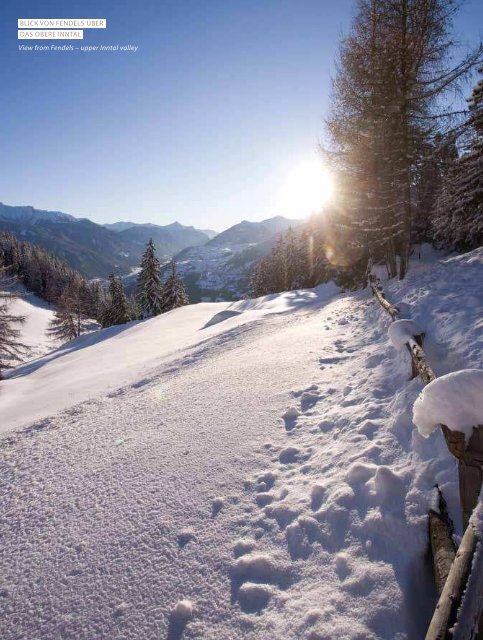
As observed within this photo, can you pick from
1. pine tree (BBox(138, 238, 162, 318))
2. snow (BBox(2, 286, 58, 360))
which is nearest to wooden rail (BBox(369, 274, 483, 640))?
pine tree (BBox(138, 238, 162, 318))

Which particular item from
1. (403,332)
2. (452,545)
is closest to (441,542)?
(452,545)

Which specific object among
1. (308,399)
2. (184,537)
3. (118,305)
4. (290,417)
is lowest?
(184,537)

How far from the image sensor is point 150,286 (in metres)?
42.1

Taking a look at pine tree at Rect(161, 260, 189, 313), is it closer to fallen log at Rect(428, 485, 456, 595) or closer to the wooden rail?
fallen log at Rect(428, 485, 456, 595)

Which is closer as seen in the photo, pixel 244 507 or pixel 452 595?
pixel 452 595

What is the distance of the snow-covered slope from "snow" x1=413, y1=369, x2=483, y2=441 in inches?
48.2

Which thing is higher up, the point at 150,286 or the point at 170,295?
the point at 150,286

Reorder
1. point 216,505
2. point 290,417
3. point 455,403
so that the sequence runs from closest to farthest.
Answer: point 455,403 → point 216,505 → point 290,417

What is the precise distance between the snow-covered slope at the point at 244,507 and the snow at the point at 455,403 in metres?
1.22

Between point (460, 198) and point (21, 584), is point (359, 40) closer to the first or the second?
point (460, 198)

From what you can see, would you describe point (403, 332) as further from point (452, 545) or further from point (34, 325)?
point (34, 325)

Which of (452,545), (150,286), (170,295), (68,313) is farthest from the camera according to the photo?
(68,313)

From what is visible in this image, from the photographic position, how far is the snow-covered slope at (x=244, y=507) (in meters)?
2.58

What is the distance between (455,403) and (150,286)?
42441mm
